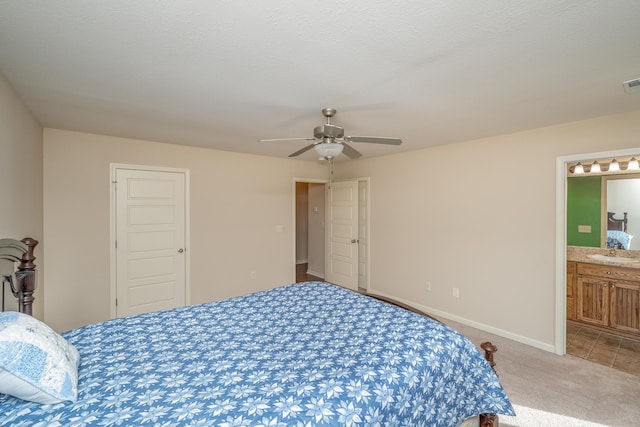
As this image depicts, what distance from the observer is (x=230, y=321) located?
1947mm

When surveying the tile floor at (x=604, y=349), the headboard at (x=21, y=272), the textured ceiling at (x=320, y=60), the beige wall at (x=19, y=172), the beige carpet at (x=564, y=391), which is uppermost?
the textured ceiling at (x=320, y=60)

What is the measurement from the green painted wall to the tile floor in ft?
3.86

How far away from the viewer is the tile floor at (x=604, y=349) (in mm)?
2826

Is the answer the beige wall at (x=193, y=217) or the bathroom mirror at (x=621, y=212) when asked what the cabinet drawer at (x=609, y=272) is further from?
the beige wall at (x=193, y=217)

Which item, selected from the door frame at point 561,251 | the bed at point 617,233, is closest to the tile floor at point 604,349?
the door frame at point 561,251

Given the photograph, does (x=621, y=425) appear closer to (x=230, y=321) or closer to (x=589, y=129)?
(x=589, y=129)

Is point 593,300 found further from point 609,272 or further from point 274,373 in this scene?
point 274,373

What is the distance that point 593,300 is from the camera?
11.7ft

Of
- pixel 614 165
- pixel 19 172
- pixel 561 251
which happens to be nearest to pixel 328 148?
pixel 19 172

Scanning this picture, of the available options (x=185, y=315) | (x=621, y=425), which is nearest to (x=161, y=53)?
(x=185, y=315)

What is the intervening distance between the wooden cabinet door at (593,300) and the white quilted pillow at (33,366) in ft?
16.2

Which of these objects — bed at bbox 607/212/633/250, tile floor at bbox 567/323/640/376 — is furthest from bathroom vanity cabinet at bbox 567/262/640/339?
bed at bbox 607/212/633/250

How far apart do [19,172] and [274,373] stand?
2600 mm

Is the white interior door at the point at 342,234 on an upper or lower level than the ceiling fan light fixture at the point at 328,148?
lower
